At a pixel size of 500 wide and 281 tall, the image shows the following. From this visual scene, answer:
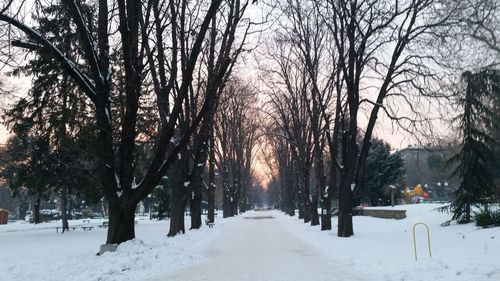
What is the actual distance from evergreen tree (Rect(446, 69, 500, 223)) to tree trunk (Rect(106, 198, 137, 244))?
14.3m

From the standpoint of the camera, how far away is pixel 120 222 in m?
14.8

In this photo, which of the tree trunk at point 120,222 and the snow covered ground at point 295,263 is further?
the tree trunk at point 120,222

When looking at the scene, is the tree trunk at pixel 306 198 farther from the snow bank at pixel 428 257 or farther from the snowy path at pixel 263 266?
the snowy path at pixel 263 266

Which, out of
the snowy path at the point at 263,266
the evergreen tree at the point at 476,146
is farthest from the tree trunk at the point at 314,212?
the snowy path at the point at 263,266

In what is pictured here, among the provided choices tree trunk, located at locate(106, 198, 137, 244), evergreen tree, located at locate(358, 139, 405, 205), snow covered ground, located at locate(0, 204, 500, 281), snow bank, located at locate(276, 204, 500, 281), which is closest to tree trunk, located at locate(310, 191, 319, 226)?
snow bank, located at locate(276, 204, 500, 281)

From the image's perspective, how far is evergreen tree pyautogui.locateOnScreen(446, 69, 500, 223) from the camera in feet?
70.0

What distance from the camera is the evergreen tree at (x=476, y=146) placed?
70.0 ft

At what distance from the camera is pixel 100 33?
15.4 m

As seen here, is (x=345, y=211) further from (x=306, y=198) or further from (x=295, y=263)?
(x=306, y=198)

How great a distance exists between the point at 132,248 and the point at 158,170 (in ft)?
8.43

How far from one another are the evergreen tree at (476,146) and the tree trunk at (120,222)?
1433cm

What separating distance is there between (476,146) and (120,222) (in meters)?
15.6

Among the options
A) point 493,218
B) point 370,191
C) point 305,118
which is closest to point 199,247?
point 493,218

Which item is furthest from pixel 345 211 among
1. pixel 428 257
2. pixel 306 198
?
pixel 306 198
